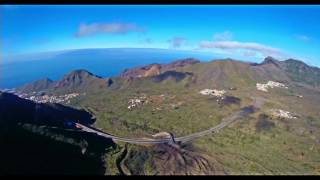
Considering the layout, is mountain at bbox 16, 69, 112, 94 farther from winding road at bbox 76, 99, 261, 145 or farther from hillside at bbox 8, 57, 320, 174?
winding road at bbox 76, 99, 261, 145

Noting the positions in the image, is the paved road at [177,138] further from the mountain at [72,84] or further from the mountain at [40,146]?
the mountain at [72,84]

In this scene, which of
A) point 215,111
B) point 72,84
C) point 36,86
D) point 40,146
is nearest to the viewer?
point 40,146

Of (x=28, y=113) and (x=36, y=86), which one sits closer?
(x=28, y=113)

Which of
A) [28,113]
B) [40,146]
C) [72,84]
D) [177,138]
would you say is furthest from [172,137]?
[72,84]

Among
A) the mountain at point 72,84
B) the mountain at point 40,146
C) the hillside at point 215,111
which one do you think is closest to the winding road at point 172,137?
the hillside at point 215,111

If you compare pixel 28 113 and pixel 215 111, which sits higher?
pixel 28 113

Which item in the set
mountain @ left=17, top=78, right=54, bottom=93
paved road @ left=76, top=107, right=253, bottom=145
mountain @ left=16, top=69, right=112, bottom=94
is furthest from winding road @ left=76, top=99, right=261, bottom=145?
mountain @ left=17, top=78, right=54, bottom=93

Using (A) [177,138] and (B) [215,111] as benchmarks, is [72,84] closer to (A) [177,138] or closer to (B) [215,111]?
(B) [215,111]

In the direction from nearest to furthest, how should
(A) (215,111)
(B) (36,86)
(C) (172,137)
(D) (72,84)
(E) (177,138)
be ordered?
(E) (177,138) → (C) (172,137) → (A) (215,111) → (B) (36,86) → (D) (72,84)
